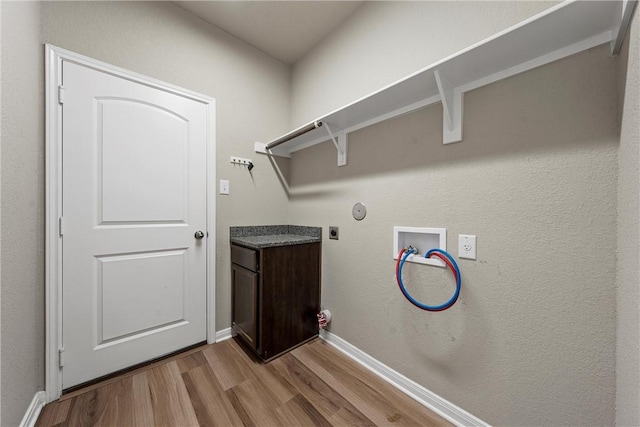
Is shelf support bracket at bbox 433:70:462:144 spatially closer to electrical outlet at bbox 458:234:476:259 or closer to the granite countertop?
electrical outlet at bbox 458:234:476:259

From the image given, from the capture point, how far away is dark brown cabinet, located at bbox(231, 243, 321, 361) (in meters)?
1.60

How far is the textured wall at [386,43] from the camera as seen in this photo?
110 centimetres

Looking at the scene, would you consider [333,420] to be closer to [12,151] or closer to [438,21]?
[12,151]

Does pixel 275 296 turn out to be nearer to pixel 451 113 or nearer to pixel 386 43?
pixel 451 113

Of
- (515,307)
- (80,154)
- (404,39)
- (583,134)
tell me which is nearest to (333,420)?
(515,307)

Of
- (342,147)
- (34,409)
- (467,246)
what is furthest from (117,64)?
(467,246)

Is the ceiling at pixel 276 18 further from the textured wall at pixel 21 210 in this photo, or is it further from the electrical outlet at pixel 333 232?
the electrical outlet at pixel 333 232

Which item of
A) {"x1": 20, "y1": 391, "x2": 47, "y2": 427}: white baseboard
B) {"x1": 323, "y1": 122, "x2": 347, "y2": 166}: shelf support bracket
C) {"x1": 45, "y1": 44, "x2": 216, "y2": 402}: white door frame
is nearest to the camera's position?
{"x1": 20, "y1": 391, "x2": 47, "y2": 427}: white baseboard

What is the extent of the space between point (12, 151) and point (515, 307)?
2.27 meters

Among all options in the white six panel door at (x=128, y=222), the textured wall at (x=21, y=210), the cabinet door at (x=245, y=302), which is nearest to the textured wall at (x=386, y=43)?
the white six panel door at (x=128, y=222)

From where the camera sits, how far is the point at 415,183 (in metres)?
1.34

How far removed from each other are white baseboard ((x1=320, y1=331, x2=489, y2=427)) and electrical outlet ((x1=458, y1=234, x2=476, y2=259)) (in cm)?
77

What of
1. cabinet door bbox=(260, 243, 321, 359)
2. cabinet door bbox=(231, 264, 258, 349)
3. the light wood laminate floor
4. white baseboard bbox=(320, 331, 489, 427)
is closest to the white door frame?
the light wood laminate floor

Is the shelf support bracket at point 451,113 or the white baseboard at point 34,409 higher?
the shelf support bracket at point 451,113
